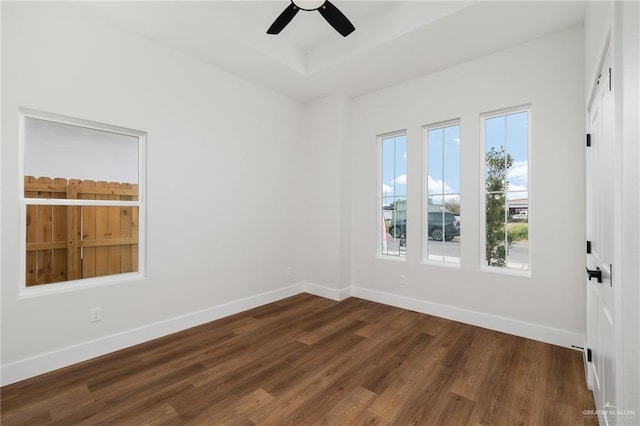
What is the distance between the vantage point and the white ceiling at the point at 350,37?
2578 mm

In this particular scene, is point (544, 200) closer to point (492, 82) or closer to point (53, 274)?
point (492, 82)

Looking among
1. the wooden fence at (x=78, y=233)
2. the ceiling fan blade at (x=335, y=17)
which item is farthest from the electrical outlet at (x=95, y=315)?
the ceiling fan blade at (x=335, y=17)

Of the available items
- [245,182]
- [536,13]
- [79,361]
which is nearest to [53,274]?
[79,361]

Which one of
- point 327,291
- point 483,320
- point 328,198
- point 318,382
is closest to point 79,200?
point 318,382

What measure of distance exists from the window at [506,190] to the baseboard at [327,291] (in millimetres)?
1978

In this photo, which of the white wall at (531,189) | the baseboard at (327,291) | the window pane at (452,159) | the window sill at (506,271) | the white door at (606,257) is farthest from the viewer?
the baseboard at (327,291)

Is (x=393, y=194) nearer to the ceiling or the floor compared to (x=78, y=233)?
nearer to the ceiling

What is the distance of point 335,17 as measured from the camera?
95.9 inches

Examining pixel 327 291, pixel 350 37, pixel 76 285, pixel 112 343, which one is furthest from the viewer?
pixel 327 291

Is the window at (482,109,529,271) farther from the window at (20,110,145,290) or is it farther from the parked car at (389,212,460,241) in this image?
the window at (20,110,145,290)

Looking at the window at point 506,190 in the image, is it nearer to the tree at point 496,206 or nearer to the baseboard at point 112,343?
the tree at point 496,206

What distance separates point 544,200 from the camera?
290cm

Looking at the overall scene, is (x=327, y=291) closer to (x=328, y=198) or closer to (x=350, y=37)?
(x=328, y=198)

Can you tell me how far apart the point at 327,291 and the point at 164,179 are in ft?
8.94
